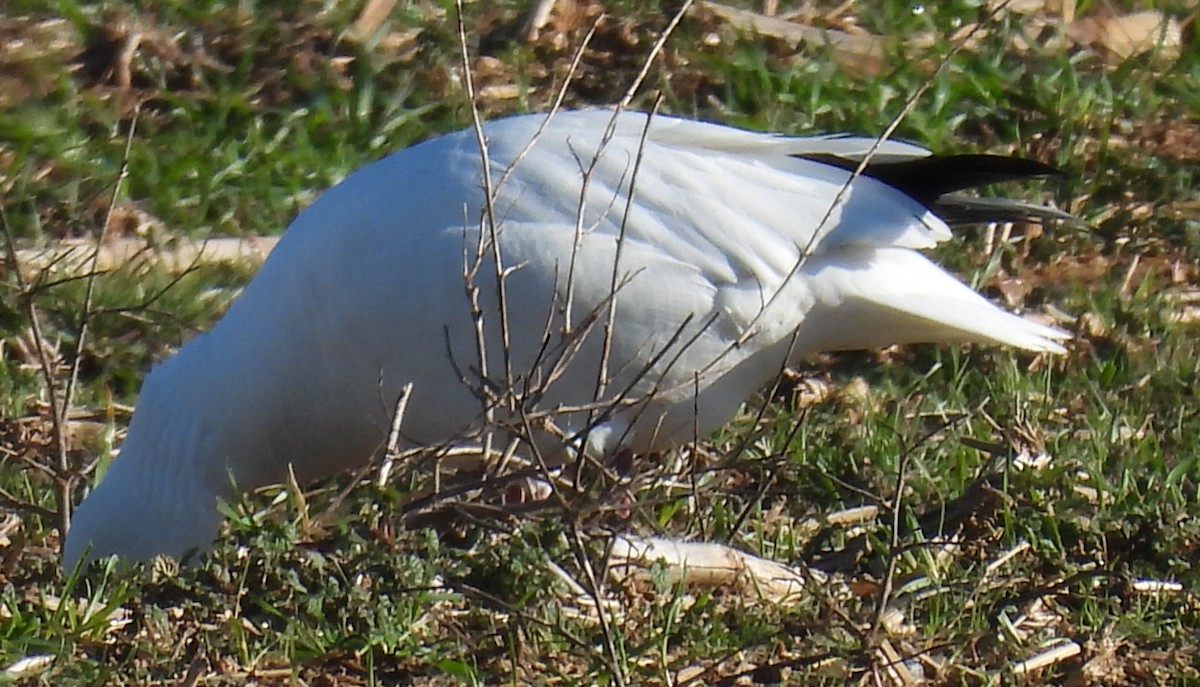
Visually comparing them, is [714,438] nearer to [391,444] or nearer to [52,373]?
[391,444]

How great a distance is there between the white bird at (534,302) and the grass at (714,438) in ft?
0.52

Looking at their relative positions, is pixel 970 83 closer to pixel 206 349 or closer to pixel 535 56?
pixel 535 56

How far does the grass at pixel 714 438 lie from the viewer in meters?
3.26

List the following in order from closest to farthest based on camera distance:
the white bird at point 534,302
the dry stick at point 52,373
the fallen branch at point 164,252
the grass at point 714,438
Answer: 1. the grass at point 714,438
2. the dry stick at point 52,373
3. the white bird at point 534,302
4. the fallen branch at point 164,252

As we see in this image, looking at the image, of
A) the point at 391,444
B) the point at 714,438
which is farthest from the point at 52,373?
the point at 714,438

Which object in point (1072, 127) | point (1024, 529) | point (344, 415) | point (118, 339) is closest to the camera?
point (1024, 529)

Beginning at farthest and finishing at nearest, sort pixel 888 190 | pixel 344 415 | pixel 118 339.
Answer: pixel 118 339, pixel 888 190, pixel 344 415

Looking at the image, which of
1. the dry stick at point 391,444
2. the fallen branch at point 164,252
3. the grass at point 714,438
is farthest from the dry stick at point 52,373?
the fallen branch at point 164,252

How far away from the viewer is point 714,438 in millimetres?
4730

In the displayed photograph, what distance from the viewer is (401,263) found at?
3.94 meters

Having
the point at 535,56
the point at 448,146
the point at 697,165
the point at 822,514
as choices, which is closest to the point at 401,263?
the point at 448,146

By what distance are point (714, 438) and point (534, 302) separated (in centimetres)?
99

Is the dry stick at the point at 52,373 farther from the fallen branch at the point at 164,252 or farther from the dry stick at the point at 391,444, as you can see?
the fallen branch at the point at 164,252

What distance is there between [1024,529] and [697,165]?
106 centimetres
